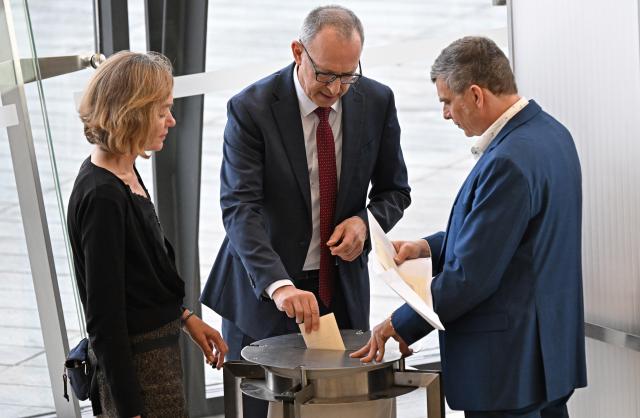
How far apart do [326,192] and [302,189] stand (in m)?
0.08

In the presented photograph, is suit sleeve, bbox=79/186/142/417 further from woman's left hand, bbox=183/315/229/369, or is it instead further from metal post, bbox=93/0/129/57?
metal post, bbox=93/0/129/57

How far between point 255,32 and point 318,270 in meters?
1.80

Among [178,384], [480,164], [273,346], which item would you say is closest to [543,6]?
[480,164]

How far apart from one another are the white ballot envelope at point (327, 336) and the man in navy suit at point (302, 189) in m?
0.29

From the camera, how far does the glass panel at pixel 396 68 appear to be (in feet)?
14.9

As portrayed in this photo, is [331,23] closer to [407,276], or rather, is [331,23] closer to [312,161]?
[312,161]

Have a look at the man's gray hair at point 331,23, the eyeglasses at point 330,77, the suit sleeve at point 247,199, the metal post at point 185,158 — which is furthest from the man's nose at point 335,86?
the metal post at point 185,158

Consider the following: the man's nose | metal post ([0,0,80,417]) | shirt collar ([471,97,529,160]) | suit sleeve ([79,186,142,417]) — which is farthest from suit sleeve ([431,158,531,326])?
metal post ([0,0,80,417])

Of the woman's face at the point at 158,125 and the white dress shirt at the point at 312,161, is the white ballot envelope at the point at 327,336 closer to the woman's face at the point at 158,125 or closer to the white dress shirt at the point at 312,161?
the white dress shirt at the point at 312,161

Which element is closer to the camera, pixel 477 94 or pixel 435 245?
pixel 477 94

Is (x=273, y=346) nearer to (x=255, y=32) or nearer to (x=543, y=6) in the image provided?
(x=543, y=6)

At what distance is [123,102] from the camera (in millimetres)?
2393

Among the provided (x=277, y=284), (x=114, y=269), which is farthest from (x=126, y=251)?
(x=277, y=284)

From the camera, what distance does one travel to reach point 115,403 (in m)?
2.36
